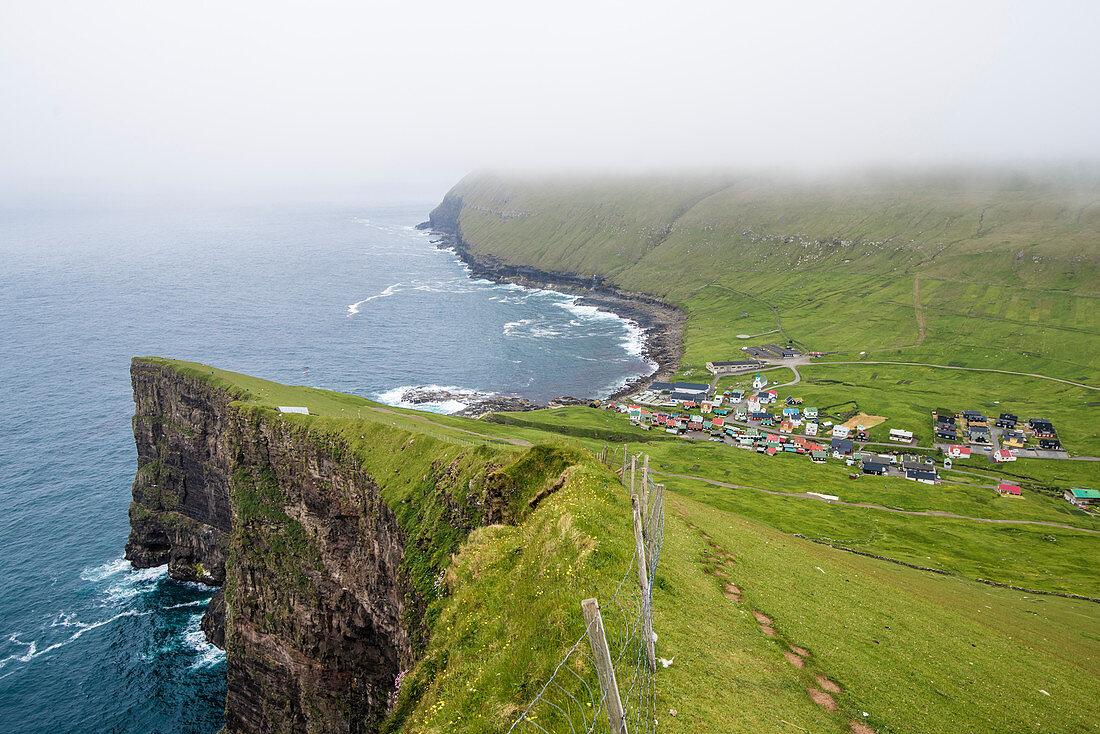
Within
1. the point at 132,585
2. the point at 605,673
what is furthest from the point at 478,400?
the point at 605,673

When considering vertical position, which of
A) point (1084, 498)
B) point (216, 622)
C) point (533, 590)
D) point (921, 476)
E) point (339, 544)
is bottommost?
point (216, 622)

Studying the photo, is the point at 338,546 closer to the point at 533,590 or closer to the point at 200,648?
the point at 200,648

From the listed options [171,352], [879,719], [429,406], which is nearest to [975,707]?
[879,719]

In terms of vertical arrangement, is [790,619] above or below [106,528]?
above

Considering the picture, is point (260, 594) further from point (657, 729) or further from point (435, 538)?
point (657, 729)

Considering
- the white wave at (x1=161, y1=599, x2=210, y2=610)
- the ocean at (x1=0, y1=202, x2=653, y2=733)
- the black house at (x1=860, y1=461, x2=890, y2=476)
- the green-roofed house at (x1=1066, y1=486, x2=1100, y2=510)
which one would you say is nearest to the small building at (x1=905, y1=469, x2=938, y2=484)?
the black house at (x1=860, y1=461, x2=890, y2=476)

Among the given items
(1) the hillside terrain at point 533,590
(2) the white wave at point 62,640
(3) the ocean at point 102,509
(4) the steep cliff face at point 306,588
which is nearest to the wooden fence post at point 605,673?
(1) the hillside terrain at point 533,590
